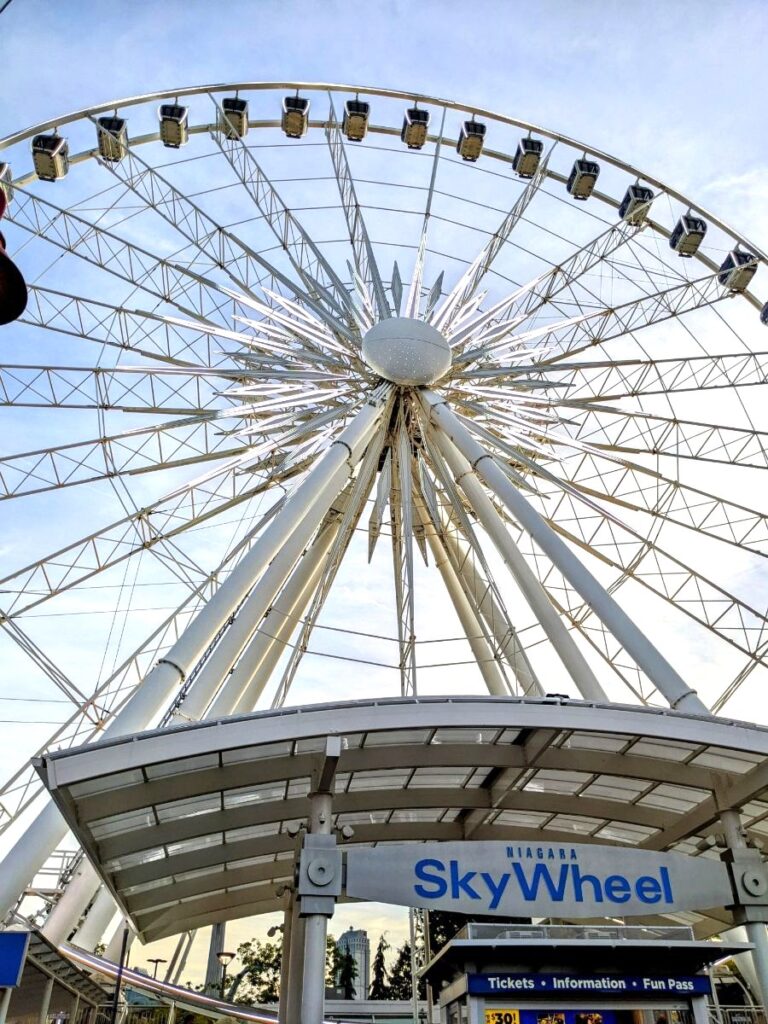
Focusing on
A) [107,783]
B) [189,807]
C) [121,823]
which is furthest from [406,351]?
[107,783]

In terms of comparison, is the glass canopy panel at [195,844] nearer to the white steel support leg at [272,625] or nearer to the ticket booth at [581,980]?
the white steel support leg at [272,625]

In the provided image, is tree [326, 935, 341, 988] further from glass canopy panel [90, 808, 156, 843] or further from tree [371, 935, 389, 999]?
glass canopy panel [90, 808, 156, 843]

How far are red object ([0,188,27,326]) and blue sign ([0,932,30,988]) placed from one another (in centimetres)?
972

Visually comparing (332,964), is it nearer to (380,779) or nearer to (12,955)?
(380,779)

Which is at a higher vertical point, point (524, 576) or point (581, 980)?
point (524, 576)

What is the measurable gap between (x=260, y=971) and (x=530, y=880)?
5145cm

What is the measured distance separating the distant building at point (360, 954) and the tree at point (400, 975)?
8.10 ft

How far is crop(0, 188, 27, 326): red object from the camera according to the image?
4414 mm

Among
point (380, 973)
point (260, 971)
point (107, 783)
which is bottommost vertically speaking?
point (107, 783)

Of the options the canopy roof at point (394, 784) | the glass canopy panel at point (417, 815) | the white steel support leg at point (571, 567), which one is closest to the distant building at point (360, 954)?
the canopy roof at point (394, 784)

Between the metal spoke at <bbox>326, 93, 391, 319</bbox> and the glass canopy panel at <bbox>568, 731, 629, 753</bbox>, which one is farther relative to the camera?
the metal spoke at <bbox>326, 93, 391, 319</bbox>

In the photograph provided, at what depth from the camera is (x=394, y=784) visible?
15.9 meters

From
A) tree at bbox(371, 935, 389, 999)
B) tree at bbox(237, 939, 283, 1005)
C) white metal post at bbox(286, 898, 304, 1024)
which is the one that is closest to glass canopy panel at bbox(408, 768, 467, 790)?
white metal post at bbox(286, 898, 304, 1024)

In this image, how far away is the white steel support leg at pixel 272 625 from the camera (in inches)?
712
